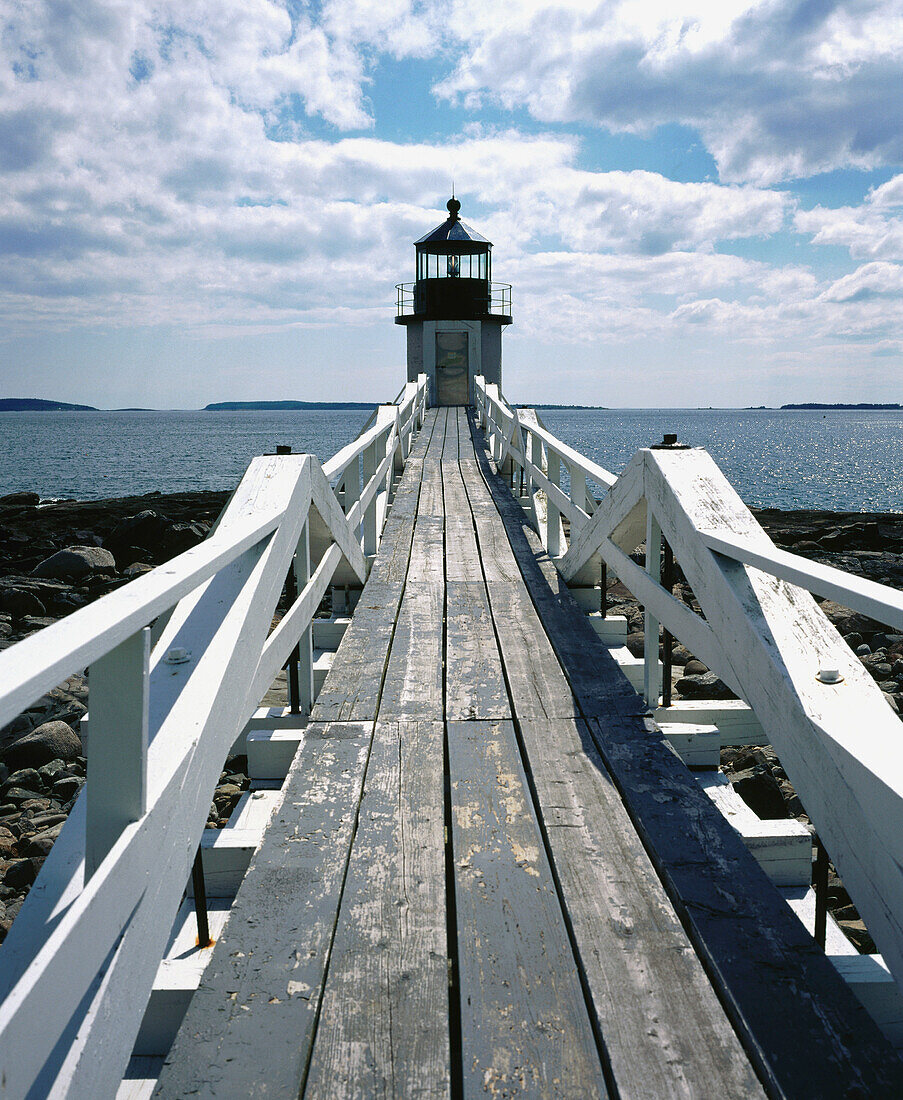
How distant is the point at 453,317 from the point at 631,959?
24.8 metres

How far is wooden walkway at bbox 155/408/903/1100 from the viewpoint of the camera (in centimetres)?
163

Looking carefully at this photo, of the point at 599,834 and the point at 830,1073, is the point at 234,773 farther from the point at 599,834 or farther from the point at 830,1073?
the point at 830,1073

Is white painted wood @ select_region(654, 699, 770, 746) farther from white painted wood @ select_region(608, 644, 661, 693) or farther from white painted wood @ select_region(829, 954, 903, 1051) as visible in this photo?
white painted wood @ select_region(829, 954, 903, 1051)

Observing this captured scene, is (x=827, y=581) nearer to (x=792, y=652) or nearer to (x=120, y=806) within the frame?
(x=792, y=652)

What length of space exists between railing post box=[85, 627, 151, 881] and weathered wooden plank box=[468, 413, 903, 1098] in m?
1.35

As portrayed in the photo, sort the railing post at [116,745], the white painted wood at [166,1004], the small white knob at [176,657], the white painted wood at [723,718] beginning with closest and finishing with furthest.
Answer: the railing post at [116,745], the white painted wood at [166,1004], the small white knob at [176,657], the white painted wood at [723,718]

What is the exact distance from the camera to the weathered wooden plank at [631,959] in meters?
1.62

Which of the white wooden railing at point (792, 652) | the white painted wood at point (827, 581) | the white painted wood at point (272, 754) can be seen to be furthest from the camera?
the white painted wood at point (272, 754)

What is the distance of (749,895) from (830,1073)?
22.0 inches

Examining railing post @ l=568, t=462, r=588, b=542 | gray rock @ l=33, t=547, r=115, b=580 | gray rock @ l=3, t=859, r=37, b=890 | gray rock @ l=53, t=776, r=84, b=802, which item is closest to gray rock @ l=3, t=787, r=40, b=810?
gray rock @ l=53, t=776, r=84, b=802

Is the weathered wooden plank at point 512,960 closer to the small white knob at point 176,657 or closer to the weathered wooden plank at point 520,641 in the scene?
the weathered wooden plank at point 520,641

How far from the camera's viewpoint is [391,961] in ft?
6.31

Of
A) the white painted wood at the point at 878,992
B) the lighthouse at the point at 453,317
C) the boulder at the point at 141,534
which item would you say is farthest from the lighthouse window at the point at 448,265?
the white painted wood at the point at 878,992

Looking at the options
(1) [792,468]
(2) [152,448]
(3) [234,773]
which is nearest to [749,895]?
(3) [234,773]
